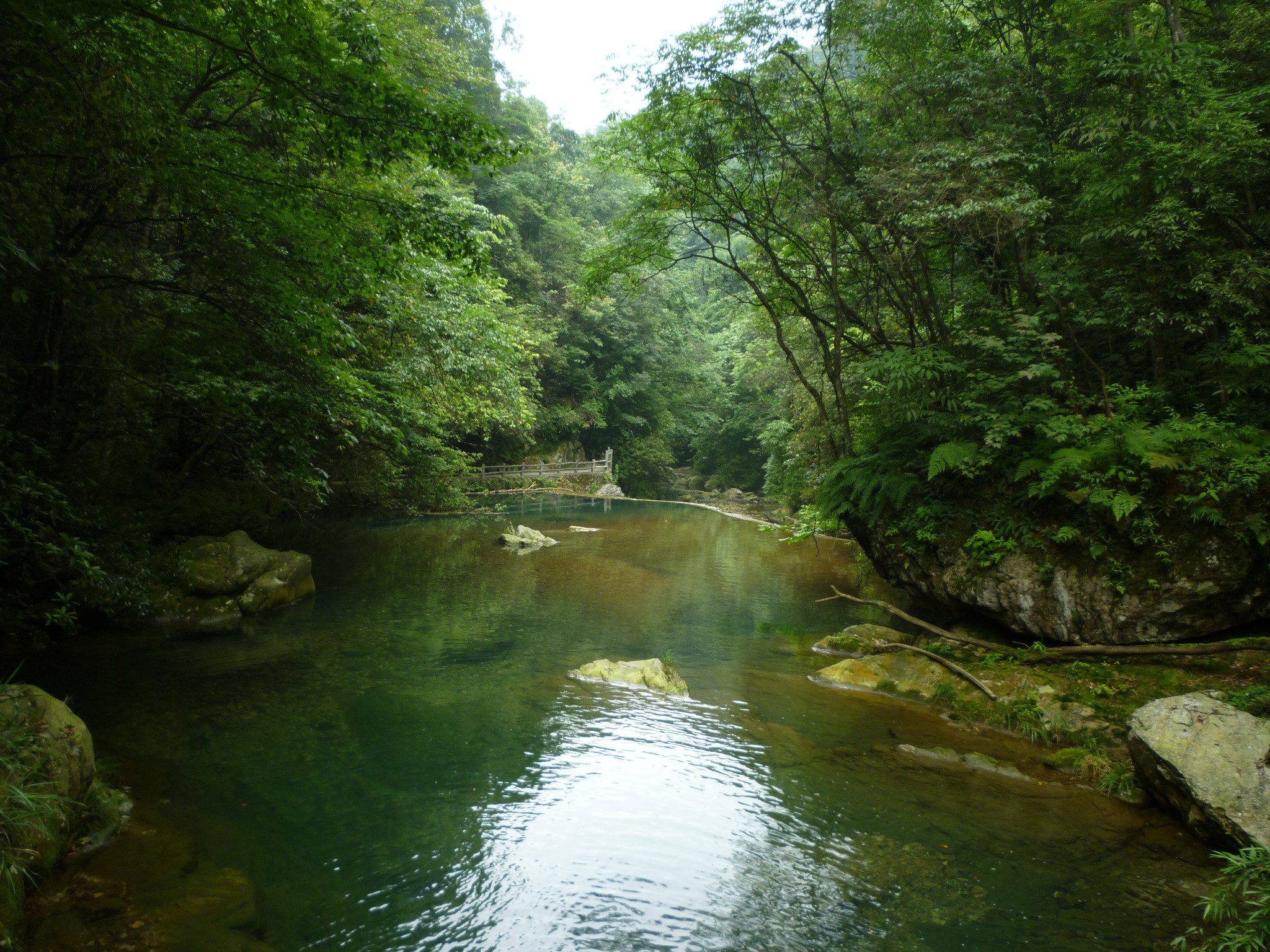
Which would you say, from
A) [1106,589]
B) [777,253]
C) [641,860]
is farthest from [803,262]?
[641,860]

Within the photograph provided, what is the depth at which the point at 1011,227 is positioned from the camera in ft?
25.0

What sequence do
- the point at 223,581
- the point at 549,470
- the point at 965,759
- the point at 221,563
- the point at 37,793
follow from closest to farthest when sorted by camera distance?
the point at 37,793
the point at 965,759
the point at 223,581
the point at 221,563
the point at 549,470

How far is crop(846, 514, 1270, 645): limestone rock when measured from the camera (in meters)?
6.53

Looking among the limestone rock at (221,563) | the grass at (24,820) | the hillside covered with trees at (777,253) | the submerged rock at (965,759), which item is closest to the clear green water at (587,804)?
the submerged rock at (965,759)

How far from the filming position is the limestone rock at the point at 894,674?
7.79 metres

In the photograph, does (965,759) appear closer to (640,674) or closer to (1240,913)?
(1240,913)

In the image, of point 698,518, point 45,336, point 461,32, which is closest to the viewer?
point 45,336

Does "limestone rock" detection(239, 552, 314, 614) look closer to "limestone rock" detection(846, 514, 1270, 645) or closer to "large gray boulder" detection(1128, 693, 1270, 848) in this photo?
"limestone rock" detection(846, 514, 1270, 645)

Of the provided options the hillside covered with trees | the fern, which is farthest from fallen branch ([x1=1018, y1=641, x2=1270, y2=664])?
the fern

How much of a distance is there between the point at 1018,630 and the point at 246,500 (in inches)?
492

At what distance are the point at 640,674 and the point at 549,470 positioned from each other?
24592mm

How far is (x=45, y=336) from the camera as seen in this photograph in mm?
→ 6898

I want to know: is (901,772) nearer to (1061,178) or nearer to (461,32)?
(1061,178)

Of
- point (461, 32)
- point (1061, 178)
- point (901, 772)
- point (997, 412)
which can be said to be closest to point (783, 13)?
point (1061, 178)
